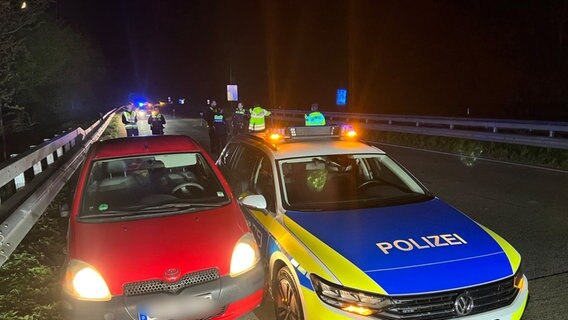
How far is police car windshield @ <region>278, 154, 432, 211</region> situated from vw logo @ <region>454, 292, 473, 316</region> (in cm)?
133

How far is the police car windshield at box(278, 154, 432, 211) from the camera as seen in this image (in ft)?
14.1

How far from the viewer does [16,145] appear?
23125mm

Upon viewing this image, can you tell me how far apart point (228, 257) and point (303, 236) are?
582mm

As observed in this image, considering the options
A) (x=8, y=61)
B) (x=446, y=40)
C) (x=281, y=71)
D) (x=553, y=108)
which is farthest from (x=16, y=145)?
(x=281, y=71)

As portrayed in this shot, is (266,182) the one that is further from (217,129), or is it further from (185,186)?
(217,129)

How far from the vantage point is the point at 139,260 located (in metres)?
3.38

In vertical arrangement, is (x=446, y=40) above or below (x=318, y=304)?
above

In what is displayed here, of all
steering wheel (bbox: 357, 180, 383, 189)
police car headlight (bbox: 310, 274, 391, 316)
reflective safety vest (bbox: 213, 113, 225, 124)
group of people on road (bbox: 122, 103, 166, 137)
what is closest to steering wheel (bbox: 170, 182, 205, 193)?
steering wheel (bbox: 357, 180, 383, 189)

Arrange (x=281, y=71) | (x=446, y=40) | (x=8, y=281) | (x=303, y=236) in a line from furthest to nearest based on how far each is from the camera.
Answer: (x=281, y=71) < (x=446, y=40) < (x=8, y=281) < (x=303, y=236)

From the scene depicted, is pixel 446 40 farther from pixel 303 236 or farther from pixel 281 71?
pixel 303 236

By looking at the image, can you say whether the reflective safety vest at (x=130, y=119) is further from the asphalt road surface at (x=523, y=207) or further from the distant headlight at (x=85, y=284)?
the distant headlight at (x=85, y=284)

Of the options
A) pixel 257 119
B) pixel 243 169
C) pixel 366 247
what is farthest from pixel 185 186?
pixel 257 119

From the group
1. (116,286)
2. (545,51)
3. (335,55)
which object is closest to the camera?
(116,286)

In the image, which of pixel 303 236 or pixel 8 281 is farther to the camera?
pixel 8 281
